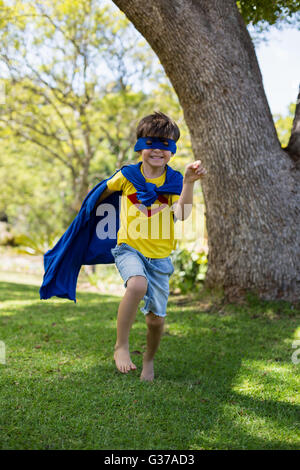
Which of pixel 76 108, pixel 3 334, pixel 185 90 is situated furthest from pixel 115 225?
pixel 76 108

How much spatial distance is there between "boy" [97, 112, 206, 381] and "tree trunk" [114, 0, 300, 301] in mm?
2091

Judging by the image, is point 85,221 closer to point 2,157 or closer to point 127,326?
point 127,326

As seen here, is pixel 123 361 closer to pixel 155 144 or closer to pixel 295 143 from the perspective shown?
pixel 155 144

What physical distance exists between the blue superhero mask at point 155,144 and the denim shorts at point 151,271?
0.70m

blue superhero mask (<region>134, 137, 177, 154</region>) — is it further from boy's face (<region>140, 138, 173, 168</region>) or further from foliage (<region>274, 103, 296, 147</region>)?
foliage (<region>274, 103, 296, 147</region>)

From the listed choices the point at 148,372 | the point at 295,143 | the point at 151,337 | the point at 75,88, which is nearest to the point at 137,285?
the point at 151,337

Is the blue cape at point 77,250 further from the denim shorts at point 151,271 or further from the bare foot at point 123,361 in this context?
the bare foot at point 123,361

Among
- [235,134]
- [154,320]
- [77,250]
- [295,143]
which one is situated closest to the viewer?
[154,320]

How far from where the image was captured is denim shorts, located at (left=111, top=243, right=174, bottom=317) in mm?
3191

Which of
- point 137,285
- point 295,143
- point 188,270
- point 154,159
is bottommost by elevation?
point 188,270

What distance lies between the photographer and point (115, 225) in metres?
3.77

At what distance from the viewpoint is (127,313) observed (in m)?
3.15

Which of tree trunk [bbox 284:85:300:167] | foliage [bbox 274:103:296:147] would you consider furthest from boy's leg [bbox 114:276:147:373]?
foliage [bbox 274:103:296:147]

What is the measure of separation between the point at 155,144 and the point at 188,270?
179 inches
